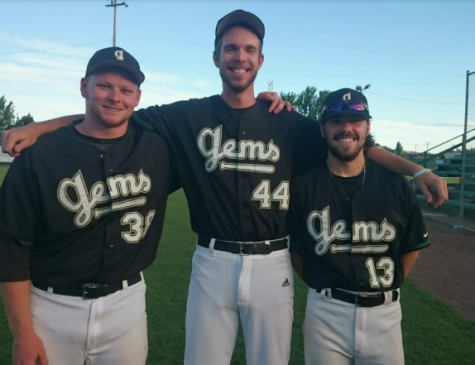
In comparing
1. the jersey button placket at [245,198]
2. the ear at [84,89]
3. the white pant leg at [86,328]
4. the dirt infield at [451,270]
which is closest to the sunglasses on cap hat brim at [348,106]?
the jersey button placket at [245,198]

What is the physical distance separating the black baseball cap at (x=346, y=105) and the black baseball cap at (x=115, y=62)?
1222 millimetres

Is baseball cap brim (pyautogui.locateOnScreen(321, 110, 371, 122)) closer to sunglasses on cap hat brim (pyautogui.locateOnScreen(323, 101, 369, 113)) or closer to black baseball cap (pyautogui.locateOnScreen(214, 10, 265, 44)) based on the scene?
sunglasses on cap hat brim (pyautogui.locateOnScreen(323, 101, 369, 113))

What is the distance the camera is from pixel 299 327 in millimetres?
4609

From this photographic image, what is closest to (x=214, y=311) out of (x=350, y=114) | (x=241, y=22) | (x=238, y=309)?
(x=238, y=309)

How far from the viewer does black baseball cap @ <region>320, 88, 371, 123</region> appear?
2783 mm

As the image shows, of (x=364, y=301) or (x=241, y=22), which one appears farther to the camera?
(x=241, y=22)

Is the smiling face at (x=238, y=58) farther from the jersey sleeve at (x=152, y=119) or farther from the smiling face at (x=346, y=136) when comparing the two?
the smiling face at (x=346, y=136)

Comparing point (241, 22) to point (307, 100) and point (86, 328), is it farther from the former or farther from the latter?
point (307, 100)

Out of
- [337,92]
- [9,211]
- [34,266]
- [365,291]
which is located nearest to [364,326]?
[365,291]

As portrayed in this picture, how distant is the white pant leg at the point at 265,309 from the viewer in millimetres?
2682

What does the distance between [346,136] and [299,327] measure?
2608 mm

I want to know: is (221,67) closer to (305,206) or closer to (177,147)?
(177,147)

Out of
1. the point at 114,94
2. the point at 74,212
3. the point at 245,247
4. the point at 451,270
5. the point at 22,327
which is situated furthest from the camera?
the point at 451,270

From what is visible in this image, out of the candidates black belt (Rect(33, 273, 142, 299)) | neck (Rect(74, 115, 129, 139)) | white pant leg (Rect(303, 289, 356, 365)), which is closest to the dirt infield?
white pant leg (Rect(303, 289, 356, 365))
